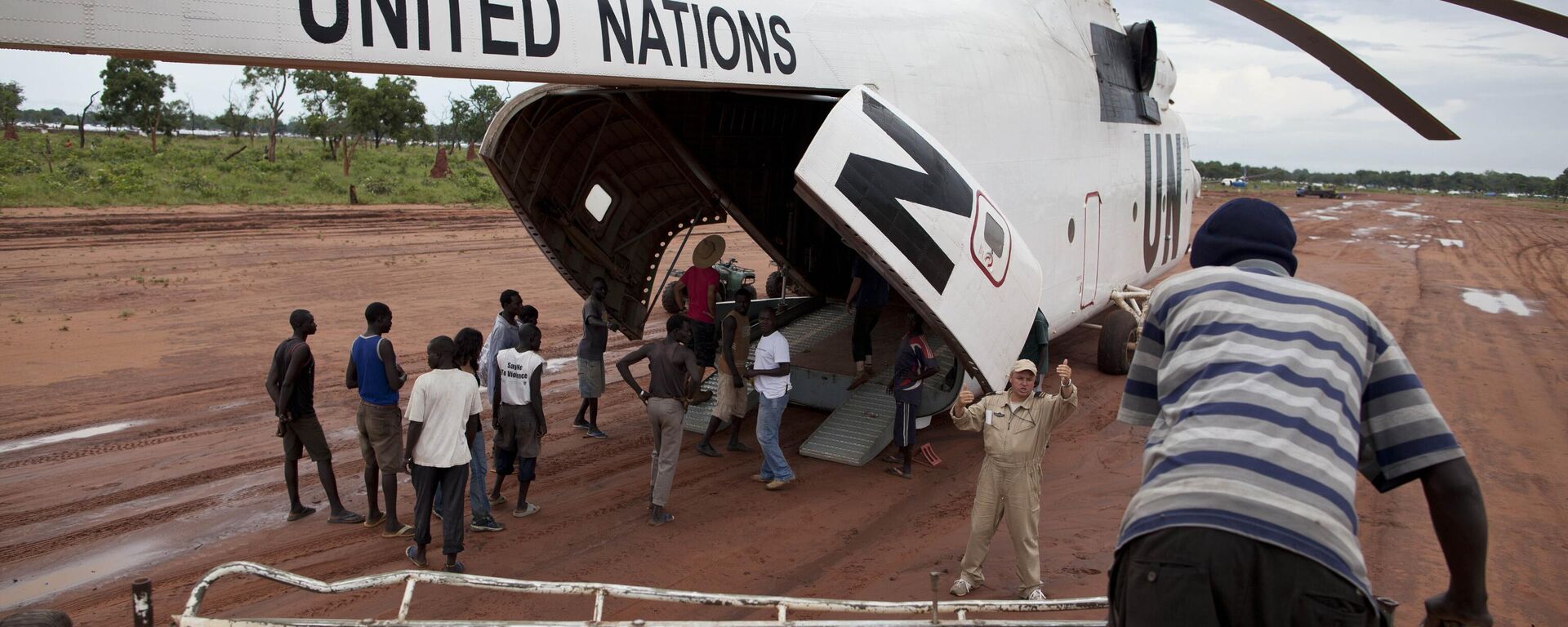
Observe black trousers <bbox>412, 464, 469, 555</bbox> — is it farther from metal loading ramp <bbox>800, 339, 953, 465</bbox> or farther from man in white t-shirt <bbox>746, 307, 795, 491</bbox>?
metal loading ramp <bbox>800, 339, 953, 465</bbox>

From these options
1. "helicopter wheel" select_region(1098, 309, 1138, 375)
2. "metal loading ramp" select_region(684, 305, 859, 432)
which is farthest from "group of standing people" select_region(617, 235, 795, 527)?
"helicopter wheel" select_region(1098, 309, 1138, 375)

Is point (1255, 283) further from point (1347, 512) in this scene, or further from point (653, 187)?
point (653, 187)

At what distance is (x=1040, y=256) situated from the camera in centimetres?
973

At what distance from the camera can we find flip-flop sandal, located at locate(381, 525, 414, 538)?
23.5 ft

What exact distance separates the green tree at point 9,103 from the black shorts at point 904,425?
4440 centimetres

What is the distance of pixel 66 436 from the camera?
9.34 m

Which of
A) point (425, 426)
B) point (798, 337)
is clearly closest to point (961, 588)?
point (425, 426)

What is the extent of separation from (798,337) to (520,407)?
4.79 metres

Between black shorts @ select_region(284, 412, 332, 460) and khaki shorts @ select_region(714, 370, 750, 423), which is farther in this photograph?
khaki shorts @ select_region(714, 370, 750, 423)

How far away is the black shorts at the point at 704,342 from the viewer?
10461mm

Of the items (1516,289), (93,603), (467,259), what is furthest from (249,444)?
(1516,289)

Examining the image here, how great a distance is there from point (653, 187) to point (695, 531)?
17.1ft

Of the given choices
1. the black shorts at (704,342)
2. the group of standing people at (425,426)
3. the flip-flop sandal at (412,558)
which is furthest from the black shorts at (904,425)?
the flip-flop sandal at (412,558)

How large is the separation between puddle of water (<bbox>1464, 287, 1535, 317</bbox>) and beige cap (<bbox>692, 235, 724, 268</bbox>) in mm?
17095
